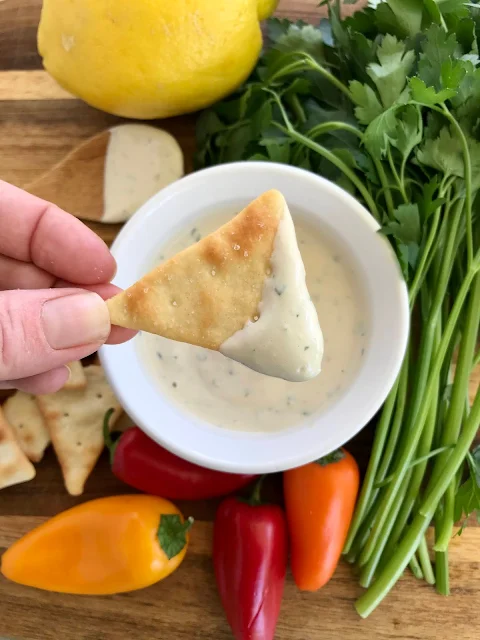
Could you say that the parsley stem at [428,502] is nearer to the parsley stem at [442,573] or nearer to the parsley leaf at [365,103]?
the parsley stem at [442,573]

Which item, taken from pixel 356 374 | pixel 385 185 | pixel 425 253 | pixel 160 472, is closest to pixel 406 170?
pixel 385 185

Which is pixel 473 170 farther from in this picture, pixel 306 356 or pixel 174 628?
pixel 174 628

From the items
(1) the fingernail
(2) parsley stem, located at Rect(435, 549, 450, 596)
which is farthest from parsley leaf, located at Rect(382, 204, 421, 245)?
(2) parsley stem, located at Rect(435, 549, 450, 596)

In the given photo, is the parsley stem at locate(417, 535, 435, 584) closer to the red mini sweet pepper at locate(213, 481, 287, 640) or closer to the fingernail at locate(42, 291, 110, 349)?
the red mini sweet pepper at locate(213, 481, 287, 640)

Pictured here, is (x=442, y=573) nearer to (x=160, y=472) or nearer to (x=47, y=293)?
(x=160, y=472)

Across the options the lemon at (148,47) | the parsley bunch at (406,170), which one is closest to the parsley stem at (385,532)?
the parsley bunch at (406,170)

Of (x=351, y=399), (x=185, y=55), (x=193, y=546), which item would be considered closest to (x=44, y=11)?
(x=185, y=55)
